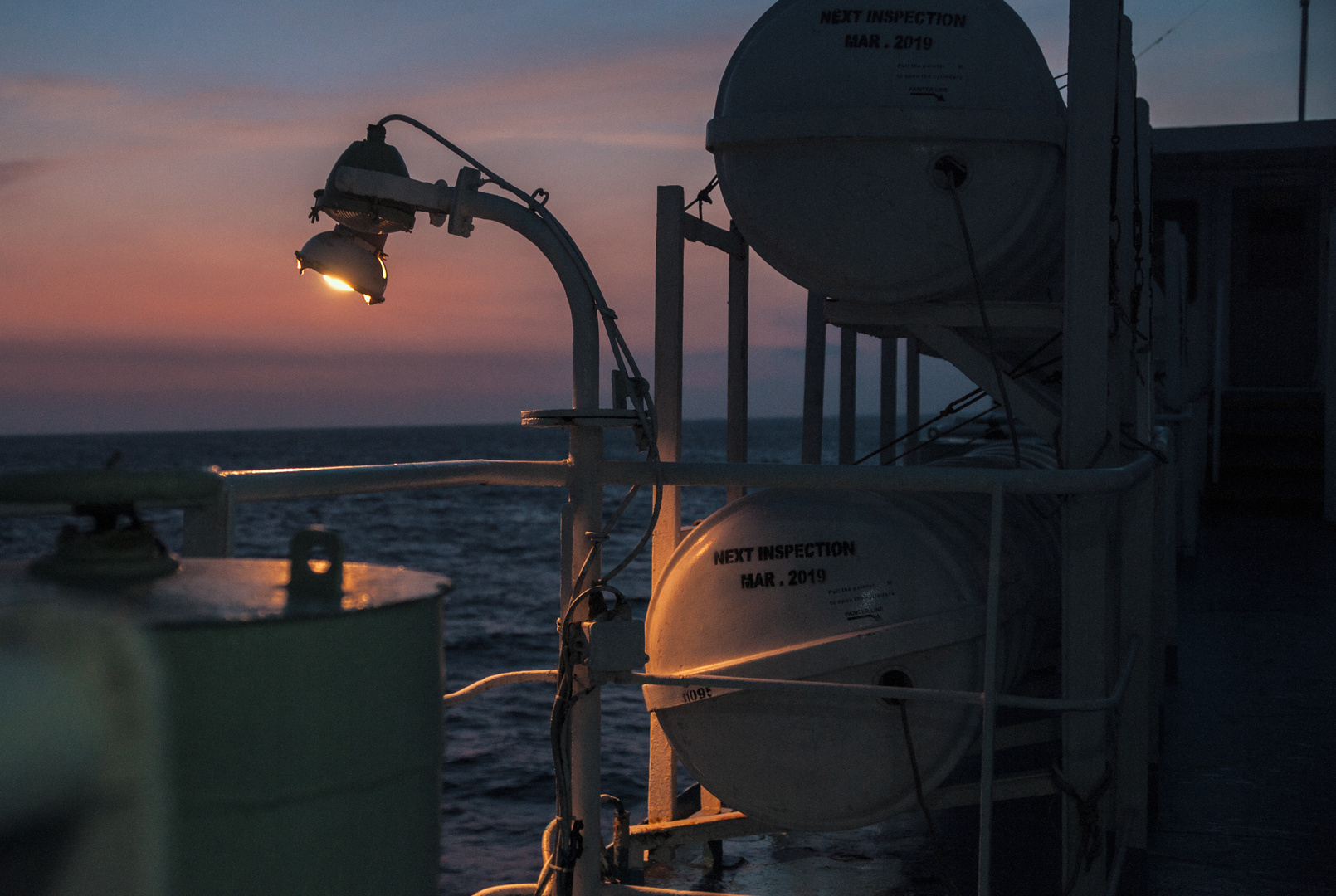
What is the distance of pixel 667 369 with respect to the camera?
425 cm

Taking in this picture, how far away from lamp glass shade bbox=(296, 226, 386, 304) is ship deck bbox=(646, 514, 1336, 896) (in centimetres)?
219

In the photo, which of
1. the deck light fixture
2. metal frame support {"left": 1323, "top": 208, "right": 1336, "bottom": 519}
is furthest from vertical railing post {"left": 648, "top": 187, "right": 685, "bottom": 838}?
metal frame support {"left": 1323, "top": 208, "right": 1336, "bottom": 519}

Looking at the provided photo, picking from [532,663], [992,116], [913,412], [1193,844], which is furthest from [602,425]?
[532,663]

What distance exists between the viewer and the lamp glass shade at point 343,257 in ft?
10.6

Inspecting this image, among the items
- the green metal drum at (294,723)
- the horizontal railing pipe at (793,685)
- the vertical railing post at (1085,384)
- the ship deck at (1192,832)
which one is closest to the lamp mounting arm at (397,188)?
the horizontal railing pipe at (793,685)

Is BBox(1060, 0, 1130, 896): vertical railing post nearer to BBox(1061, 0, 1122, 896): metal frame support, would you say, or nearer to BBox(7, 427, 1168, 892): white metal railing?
BBox(1061, 0, 1122, 896): metal frame support

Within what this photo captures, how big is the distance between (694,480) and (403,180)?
110 cm

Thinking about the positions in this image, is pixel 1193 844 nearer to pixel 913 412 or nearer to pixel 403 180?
pixel 403 180

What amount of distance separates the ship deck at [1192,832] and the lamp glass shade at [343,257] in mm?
2191

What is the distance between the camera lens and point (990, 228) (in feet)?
11.9

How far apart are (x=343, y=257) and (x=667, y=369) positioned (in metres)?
1.37

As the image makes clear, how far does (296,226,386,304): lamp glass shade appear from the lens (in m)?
3.23

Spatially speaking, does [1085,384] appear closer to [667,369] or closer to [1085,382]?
[1085,382]

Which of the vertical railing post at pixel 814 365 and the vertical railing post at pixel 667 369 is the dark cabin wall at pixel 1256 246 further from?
the vertical railing post at pixel 667 369
